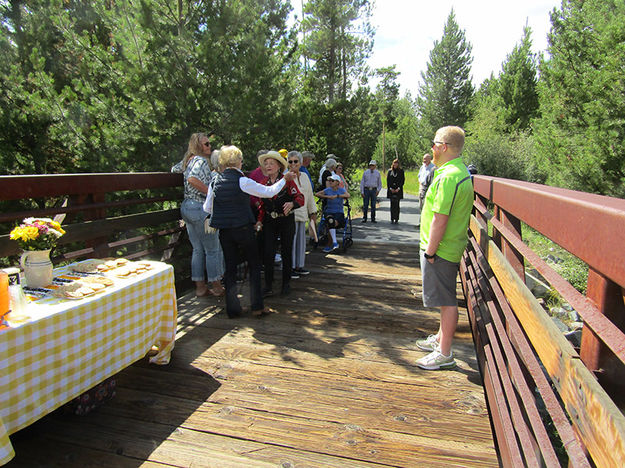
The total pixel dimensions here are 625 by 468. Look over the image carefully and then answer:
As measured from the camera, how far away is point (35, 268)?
2.47 m

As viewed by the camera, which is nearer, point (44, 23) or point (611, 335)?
point (611, 335)

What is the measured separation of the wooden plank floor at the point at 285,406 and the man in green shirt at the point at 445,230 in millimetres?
356

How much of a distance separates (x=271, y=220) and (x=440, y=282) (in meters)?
2.25

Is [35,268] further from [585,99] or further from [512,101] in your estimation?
[512,101]

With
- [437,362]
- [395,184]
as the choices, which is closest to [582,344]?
[437,362]

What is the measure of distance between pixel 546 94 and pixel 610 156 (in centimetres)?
378

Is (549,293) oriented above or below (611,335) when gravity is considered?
below

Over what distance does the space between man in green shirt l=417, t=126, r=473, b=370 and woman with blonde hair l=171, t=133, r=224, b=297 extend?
2.41 metres

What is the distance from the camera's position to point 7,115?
670 cm

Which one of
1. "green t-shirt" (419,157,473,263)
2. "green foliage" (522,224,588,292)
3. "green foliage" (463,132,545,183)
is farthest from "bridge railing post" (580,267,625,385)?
"green foliage" (463,132,545,183)

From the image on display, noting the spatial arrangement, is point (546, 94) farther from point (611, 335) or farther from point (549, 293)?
point (611, 335)

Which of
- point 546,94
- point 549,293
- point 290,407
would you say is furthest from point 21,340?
point 546,94

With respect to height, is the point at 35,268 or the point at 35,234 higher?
the point at 35,234

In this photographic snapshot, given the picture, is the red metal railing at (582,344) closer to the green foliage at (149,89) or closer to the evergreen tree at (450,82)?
the green foliage at (149,89)
